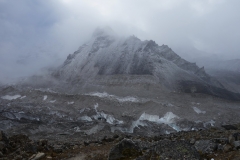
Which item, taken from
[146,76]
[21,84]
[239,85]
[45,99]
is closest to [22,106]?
[45,99]

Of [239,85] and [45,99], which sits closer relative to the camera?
[45,99]

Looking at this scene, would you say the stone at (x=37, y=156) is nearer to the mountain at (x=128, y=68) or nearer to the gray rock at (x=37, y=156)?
the gray rock at (x=37, y=156)

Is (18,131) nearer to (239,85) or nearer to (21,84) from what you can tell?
(21,84)

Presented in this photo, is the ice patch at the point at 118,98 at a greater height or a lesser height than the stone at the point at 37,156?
greater

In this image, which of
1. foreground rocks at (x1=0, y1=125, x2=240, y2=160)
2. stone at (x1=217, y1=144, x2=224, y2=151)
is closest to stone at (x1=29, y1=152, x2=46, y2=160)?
foreground rocks at (x1=0, y1=125, x2=240, y2=160)

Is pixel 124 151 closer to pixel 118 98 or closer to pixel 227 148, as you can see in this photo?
pixel 227 148

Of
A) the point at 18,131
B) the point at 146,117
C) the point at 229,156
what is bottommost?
the point at 18,131

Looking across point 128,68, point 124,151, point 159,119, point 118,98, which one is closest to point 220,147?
point 124,151

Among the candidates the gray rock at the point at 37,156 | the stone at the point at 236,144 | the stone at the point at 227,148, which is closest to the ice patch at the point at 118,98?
the gray rock at the point at 37,156

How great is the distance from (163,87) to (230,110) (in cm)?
2426

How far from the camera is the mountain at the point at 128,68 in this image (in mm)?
95500

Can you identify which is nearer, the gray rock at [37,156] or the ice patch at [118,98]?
the gray rock at [37,156]

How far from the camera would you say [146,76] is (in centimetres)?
9650

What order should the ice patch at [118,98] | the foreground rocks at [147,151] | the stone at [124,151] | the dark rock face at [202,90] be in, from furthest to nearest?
the dark rock face at [202,90], the ice patch at [118,98], the stone at [124,151], the foreground rocks at [147,151]
